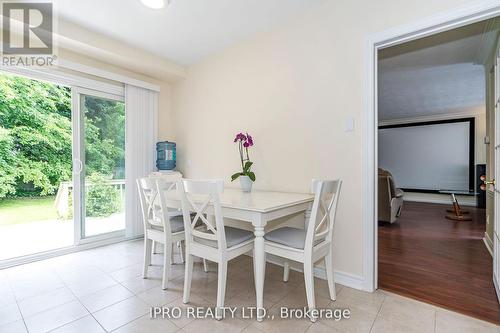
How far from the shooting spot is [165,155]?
141 inches

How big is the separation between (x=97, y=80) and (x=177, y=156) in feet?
4.75

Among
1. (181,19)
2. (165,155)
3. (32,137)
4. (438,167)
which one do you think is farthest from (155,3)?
(438,167)

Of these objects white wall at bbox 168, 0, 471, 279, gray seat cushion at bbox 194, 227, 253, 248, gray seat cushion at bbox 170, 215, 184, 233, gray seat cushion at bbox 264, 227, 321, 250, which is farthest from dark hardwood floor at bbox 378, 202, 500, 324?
gray seat cushion at bbox 170, 215, 184, 233

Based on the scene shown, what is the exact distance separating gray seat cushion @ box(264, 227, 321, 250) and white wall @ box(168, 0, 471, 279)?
1.68ft

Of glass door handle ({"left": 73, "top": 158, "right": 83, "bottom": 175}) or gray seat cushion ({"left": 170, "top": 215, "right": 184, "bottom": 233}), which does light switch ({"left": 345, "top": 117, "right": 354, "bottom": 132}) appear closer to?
gray seat cushion ({"left": 170, "top": 215, "right": 184, "bottom": 233})

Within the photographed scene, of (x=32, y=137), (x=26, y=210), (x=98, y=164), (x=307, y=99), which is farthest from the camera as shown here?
(x=26, y=210)

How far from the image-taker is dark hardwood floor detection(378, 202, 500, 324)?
1.81 metres

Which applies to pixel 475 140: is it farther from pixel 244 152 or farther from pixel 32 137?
pixel 32 137

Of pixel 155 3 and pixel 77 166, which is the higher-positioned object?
pixel 155 3

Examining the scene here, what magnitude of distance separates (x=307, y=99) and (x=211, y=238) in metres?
1.55

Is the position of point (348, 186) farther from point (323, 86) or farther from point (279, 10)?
point (279, 10)

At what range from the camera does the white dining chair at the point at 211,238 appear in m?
1.62

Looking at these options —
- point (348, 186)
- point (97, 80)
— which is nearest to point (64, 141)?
point (97, 80)

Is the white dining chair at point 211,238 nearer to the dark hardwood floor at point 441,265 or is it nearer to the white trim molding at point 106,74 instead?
the dark hardwood floor at point 441,265
